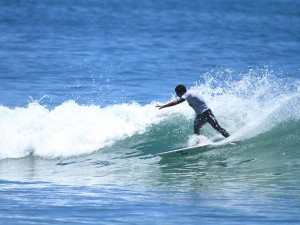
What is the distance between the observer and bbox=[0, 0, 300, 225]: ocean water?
13.5 m

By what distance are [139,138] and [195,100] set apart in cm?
325

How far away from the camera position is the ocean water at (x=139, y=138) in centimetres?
1352

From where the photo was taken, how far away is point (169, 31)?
54312 mm

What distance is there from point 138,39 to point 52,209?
35064 mm

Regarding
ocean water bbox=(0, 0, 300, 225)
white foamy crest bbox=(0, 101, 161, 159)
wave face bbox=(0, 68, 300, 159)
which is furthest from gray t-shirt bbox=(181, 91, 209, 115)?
white foamy crest bbox=(0, 101, 161, 159)

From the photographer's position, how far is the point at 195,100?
1734 cm

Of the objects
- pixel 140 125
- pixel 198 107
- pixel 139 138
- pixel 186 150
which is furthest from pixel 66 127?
pixel 198 107

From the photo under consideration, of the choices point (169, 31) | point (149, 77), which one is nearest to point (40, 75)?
point (149, 77)

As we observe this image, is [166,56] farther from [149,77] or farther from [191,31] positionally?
[191,31]

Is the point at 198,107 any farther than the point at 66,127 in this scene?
No

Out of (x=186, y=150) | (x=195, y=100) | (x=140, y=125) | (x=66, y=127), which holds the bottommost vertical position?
(x=186, y=150)

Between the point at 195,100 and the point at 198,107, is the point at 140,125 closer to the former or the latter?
the point at 198,107

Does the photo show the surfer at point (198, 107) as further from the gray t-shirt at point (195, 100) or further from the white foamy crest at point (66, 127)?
the white foamy crest at point (66, 127)

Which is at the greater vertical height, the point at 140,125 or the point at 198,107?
the point at 140,125
